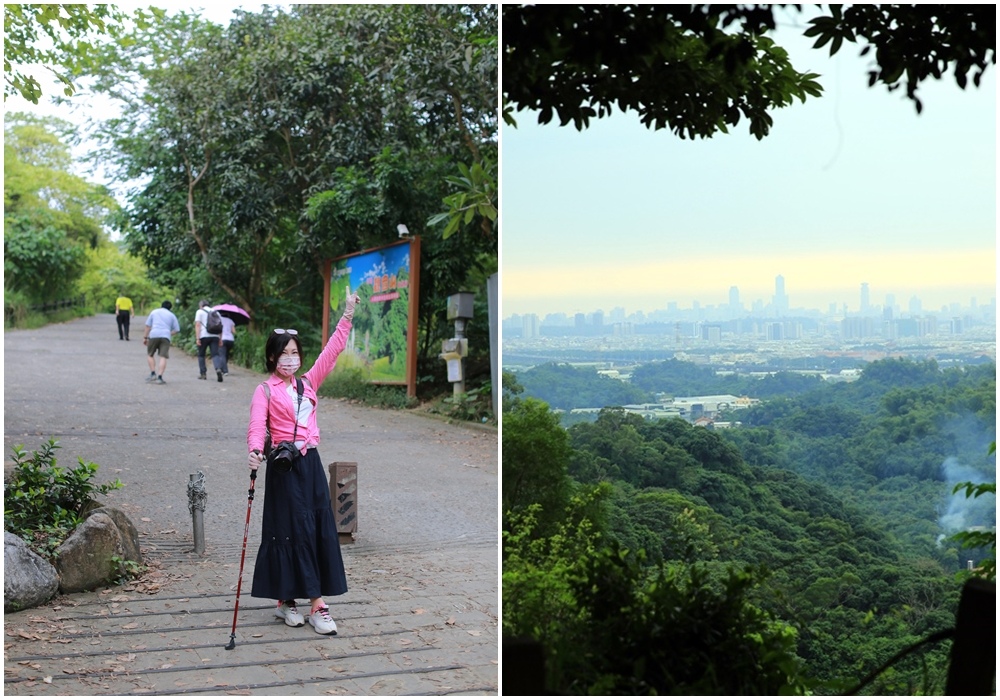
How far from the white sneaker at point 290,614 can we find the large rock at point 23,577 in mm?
849

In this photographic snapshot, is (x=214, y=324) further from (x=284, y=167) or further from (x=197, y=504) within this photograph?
(x=197, y=504)

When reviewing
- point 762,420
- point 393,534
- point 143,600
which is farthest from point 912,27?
point 393,534

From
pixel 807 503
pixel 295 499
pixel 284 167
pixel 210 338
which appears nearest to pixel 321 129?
pixel 284 167

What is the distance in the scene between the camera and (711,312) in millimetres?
2910

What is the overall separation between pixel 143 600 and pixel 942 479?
281 cm

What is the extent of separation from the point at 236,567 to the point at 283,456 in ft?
3.95

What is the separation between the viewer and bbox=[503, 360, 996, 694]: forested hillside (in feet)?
9.11

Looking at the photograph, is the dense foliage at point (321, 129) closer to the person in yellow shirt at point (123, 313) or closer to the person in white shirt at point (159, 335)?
the person in yellow shirt at point (123, 313)

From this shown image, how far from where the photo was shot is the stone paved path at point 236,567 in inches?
126

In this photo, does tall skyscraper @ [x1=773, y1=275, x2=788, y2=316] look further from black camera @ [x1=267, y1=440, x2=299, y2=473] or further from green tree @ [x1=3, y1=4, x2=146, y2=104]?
green tree @ [x1=3, y1=4, x2=146, y2=104]

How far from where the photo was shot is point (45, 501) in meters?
4.28

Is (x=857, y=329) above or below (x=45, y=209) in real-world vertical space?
below

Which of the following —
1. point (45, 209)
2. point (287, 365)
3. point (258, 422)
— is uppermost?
point (45, 209)

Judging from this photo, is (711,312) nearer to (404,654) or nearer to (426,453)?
(404,654)
